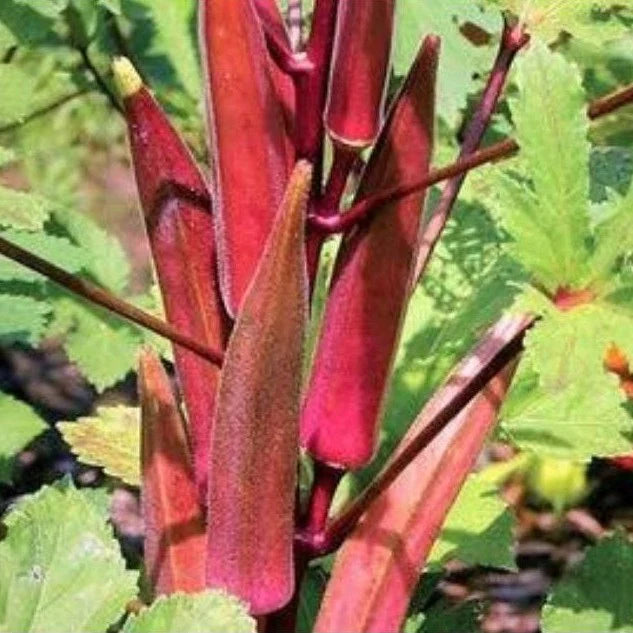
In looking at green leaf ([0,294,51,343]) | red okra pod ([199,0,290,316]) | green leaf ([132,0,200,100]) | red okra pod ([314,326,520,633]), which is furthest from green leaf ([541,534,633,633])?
green leaf ([132,0,200,100])

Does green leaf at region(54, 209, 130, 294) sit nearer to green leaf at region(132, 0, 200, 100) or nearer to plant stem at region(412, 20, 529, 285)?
green leaf at region(132, 0, 200, 100)

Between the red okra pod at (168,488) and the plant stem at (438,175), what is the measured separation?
0.55 feet

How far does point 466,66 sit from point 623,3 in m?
0.42

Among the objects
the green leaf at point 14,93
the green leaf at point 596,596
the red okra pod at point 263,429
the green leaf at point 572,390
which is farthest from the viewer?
the green leaf at point 14,93

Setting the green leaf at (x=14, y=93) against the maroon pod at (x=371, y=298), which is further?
the green leaf at (x=14, y=93)

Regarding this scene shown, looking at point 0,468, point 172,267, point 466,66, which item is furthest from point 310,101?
point 0,468

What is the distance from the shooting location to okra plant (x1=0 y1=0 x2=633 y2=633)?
1.00 metres

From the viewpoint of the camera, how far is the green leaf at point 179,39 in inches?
75.9

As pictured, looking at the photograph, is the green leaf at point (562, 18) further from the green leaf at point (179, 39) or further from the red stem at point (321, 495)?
the green leaf at point (179, 39)

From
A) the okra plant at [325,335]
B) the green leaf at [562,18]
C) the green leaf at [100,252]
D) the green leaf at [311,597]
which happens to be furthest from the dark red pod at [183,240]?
the green leaf at [100,252]

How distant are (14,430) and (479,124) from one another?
544 millimetres

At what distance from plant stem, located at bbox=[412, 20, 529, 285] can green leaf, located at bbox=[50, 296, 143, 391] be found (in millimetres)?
566

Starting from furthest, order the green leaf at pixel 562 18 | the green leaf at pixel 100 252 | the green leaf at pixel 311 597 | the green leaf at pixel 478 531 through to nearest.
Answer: the green leaf at pixel 100 252 < the green leaf at pixel 311 597 < the green leaf at pixel 478 531 < the green leaf at pixel 562 18

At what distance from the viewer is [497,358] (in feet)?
3.66
